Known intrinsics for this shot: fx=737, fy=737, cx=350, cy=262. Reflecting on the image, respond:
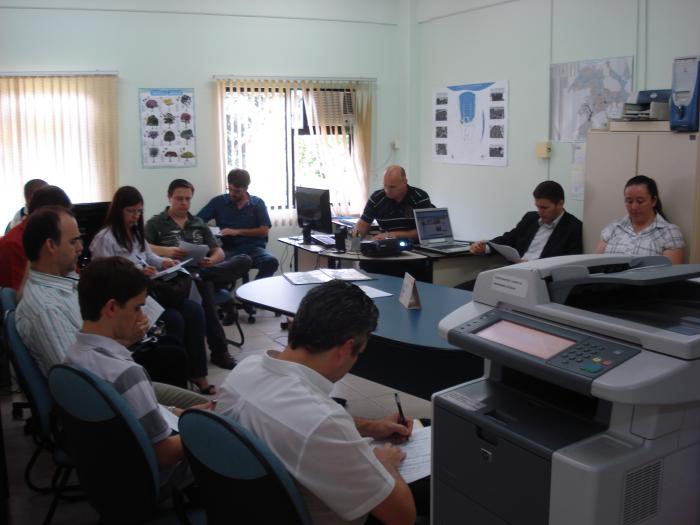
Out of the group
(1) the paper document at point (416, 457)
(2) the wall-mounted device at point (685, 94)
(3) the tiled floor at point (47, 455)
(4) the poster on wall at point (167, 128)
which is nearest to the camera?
(1) the paper document at point (416, 457)

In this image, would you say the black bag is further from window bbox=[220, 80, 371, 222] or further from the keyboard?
window bbox=[220, 80, 371, 222]

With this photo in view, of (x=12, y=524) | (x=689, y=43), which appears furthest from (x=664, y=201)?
(x=12, y=524)

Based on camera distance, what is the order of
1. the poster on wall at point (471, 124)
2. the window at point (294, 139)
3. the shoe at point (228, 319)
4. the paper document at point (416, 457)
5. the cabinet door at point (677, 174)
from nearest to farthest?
the paper document at point (416, 457), the cabinet door at point (677, 174), the shoe at point (228, 319), the poster on wall at point (471, 124), the window at point (294, 139)

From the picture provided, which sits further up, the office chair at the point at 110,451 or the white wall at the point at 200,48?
the white wall at the point at 200,48

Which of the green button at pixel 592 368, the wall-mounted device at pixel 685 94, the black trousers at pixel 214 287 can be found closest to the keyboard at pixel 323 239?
the black trousers at pixel 214 287

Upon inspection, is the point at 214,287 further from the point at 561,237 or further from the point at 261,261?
the point at 561,237

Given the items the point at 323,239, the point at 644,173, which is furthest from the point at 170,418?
the point at 323,239

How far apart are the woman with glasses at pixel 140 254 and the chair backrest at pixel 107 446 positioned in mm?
2340

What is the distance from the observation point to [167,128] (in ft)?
22.3

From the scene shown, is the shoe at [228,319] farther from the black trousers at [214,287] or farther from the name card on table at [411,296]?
the name card on table at [411,296]

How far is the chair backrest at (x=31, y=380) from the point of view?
8.53 ft

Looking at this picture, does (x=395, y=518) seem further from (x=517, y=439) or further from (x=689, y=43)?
(x=689, y=43)

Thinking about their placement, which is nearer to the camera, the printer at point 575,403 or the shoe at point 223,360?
the printer at point 575,403

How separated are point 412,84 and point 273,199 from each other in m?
1.86
